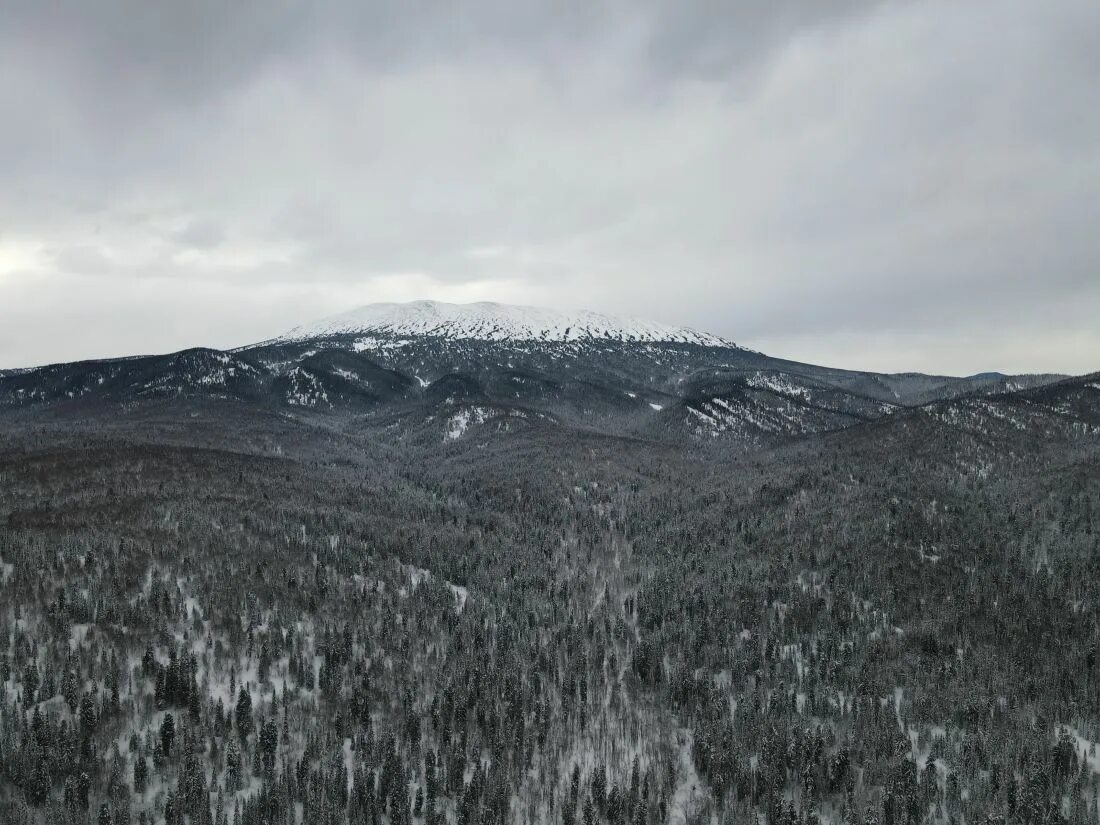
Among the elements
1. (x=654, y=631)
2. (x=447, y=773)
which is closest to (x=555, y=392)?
(x=654, y=631)

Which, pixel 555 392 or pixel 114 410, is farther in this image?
pixel 555 392

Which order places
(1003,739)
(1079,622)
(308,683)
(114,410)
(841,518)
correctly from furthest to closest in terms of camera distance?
(114,410)
(841,518)
(1079,622)
(308,683)
(1003,739)

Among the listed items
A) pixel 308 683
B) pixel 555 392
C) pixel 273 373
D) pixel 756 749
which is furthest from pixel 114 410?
pixel 756 749

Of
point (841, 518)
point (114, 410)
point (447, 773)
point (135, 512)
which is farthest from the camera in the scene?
point (114, 410)

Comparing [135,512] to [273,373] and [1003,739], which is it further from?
[273,373]

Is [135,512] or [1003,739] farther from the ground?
[135,512]

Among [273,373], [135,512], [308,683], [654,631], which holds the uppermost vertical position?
[273,373]

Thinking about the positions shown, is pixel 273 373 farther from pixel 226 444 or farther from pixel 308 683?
pixel 308 683
